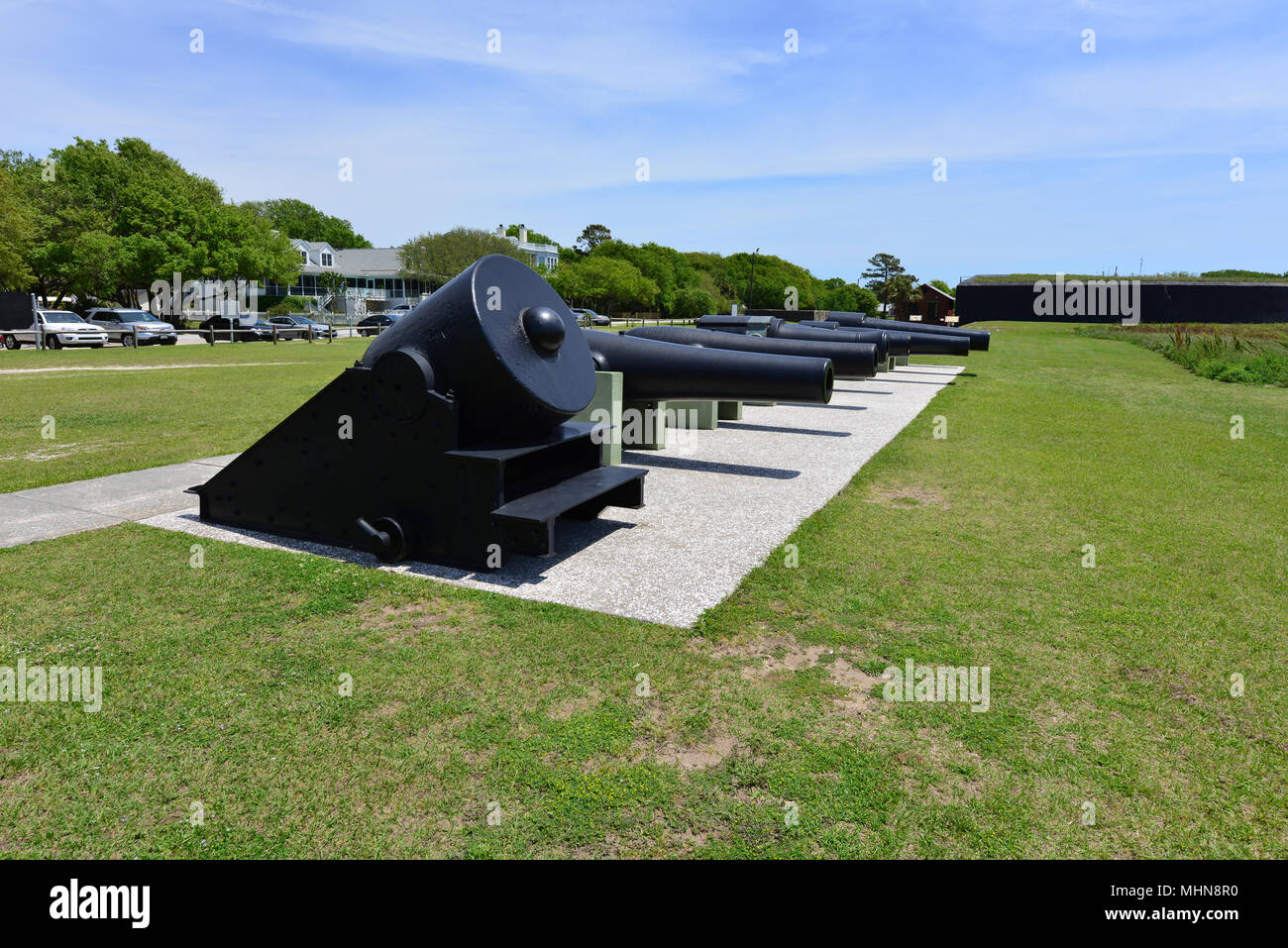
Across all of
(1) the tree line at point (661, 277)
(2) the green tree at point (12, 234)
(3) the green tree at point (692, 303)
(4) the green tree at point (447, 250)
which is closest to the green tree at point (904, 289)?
(1) the tree line at point (661, 277)

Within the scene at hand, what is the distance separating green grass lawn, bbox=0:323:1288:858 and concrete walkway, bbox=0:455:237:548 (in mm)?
397

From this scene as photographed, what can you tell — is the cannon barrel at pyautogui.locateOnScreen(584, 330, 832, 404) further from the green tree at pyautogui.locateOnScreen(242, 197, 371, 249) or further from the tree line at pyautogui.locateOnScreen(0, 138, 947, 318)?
the green tree at pyautogui.locateOnScreen(242, 197, 371, 249)

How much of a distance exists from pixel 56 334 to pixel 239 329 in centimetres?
818

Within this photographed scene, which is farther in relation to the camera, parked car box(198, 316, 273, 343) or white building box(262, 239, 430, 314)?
white building box(262, 239, 430, 314)

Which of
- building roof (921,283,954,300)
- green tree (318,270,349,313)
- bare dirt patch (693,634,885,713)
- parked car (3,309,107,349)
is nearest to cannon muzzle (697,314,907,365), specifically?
bare dirt patch (693,634,885,713)

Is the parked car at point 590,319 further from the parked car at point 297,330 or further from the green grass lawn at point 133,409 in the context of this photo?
the green grass lawn at point 133,409

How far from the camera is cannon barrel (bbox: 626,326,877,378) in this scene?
1009cm

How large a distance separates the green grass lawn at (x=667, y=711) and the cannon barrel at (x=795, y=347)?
490cm

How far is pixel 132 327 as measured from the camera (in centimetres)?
2717

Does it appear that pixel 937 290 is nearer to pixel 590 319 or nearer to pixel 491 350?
pixel 590 319

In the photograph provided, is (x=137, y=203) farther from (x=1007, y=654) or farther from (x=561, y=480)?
(x=1007, y=654)

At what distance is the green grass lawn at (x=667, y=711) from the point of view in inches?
96.3

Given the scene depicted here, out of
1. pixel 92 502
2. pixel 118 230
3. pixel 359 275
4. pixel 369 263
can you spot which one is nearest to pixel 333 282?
pixel 359 275
